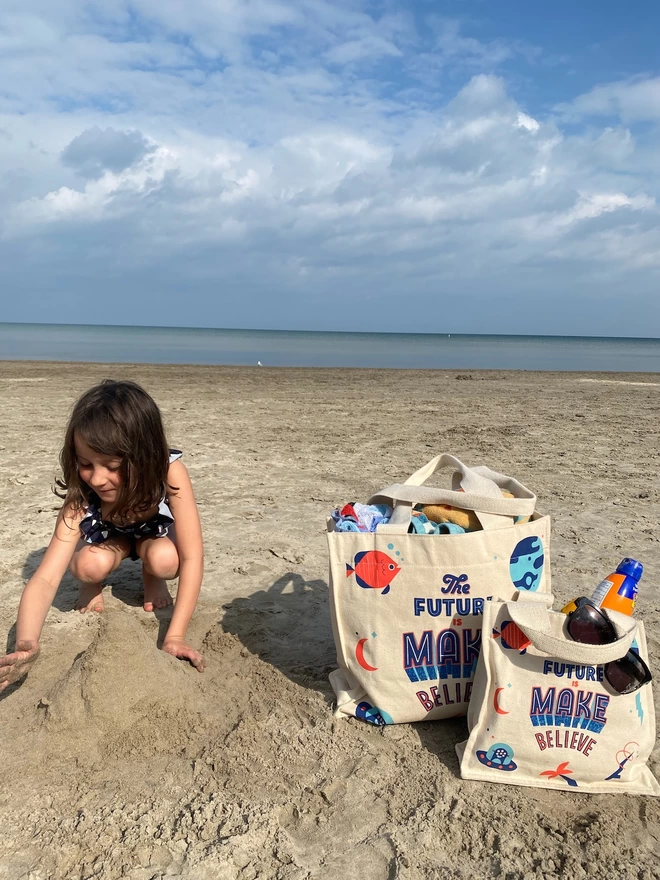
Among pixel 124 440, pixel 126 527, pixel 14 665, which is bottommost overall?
pixel 14 665

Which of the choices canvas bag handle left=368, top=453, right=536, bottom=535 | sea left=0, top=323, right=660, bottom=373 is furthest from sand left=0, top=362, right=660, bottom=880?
sea left=0, top=323, right=660, bottom=373

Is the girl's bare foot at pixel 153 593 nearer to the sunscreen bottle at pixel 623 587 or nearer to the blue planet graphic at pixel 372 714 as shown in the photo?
the blue planet graphic at pixel 372 714

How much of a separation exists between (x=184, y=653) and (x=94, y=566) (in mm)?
713

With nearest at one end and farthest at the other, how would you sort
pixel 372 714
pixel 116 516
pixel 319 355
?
pixel 372 714 → pixel 116 516 → pixel 319 355

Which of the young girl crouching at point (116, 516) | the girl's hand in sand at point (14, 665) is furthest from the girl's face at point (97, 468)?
the girl's hand in sand at point (14, 665)

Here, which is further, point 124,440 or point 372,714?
point 124,440

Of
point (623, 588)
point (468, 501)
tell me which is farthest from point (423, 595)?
point (623, 588)

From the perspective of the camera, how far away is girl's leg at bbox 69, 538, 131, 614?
3.05 metres

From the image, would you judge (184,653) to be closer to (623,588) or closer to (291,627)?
(291,627)

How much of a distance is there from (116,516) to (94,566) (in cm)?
30

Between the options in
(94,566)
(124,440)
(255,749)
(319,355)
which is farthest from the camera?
(319,355)

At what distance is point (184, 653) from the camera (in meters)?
2.63

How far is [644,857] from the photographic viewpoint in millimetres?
1716

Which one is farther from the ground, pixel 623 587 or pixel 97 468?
pixel 97 468
